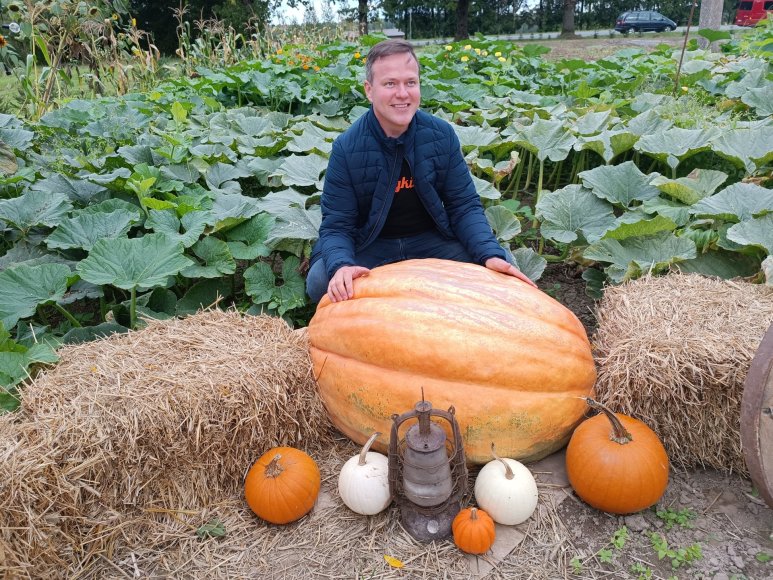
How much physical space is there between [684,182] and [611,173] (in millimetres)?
380

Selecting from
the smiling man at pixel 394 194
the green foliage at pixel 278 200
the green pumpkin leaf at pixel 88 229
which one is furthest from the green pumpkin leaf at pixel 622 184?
the green pumpkin leaf at pixel 88 229

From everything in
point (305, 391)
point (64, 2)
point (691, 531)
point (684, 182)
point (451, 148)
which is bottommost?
point (691, 531)

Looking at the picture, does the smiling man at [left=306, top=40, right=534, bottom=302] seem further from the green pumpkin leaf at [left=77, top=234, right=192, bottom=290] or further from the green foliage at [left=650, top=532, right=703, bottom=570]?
the green foliage at [left=650, top=532, right=703, bottom=570]

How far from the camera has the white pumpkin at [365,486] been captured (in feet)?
6.17

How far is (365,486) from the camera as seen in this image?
1877mm

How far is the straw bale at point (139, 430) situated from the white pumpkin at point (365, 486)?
36cm

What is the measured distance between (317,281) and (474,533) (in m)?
1.31

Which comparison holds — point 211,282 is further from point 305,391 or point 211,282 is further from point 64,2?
point 64,2

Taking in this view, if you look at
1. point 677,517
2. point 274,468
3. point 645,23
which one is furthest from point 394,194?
point 645,23

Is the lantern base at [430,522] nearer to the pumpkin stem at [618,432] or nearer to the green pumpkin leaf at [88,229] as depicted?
the pumpkin stem at [618,432]

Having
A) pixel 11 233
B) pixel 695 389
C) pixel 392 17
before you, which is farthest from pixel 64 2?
pixel 392 17

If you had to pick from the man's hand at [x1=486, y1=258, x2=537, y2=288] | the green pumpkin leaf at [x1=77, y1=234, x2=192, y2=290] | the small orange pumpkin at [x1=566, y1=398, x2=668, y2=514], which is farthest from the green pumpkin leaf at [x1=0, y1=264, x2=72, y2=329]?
the small orange pumpkin at [x1=566, y1=398, x2=668, y2=514]

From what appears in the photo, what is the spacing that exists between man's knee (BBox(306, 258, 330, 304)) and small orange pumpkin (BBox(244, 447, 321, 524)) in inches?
33.6

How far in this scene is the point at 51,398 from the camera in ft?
6.21
